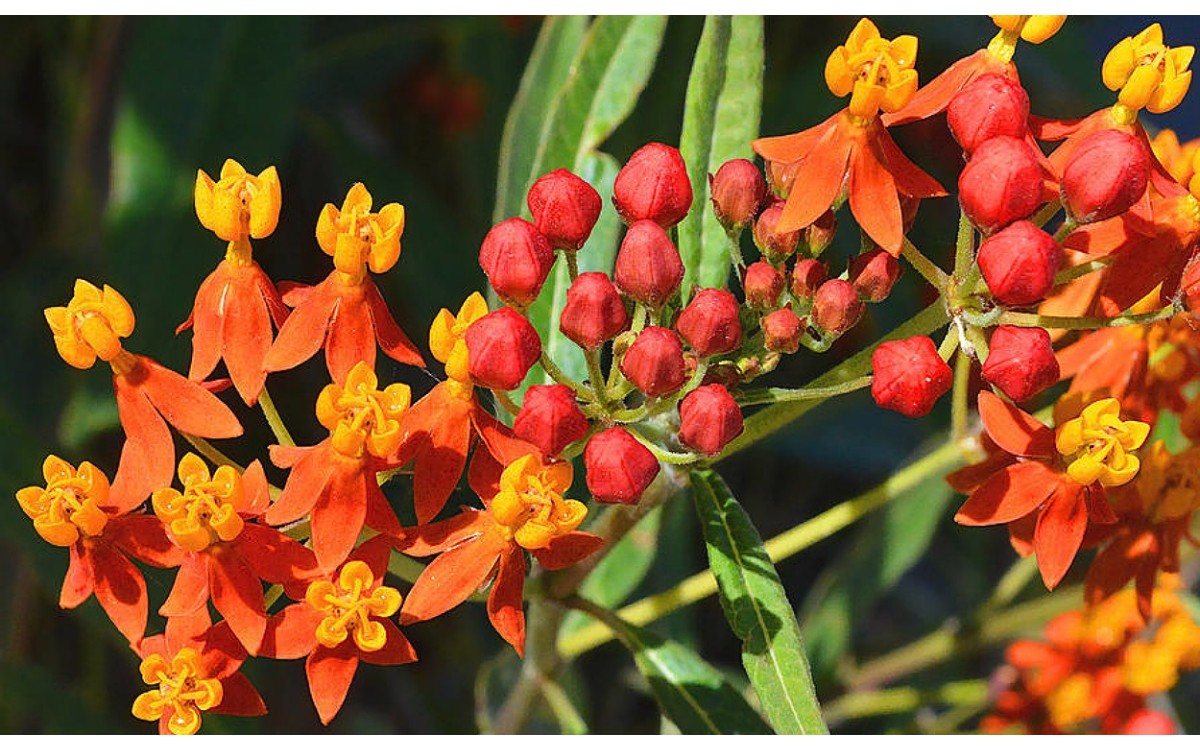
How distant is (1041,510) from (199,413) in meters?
0.99

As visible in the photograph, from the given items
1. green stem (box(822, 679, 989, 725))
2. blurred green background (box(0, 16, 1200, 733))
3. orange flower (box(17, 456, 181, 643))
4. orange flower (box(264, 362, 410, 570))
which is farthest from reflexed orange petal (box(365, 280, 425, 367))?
green stem (box(822, 679, 989, 725))

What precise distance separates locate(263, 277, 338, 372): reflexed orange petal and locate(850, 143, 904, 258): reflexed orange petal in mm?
620

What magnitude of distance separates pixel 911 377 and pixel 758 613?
34 centimetres

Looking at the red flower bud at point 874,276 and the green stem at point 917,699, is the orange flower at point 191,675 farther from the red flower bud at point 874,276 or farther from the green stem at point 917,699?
the green stem at point 917,699

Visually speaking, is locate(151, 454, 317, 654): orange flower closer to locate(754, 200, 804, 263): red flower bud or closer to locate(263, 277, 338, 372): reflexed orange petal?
locate(263, 277, 338, 372): reflexed orange petal

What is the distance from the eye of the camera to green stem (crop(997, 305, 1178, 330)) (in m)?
1.54

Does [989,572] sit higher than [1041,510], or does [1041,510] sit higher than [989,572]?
[1041,510]

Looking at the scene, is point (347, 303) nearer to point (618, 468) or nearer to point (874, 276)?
point (618, 468)

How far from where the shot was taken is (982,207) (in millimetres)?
1497

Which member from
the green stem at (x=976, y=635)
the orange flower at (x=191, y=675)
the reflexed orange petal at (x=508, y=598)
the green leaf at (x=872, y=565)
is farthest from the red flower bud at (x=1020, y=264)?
the green leaf at (x=872, y=565)

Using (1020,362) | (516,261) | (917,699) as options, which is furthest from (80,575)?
(917,699)

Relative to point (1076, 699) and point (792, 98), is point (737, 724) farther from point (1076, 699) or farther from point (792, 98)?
point (792, 98)

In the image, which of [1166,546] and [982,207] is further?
[1166,546]

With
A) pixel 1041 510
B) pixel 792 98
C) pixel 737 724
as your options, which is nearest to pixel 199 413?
pixel 737 724
